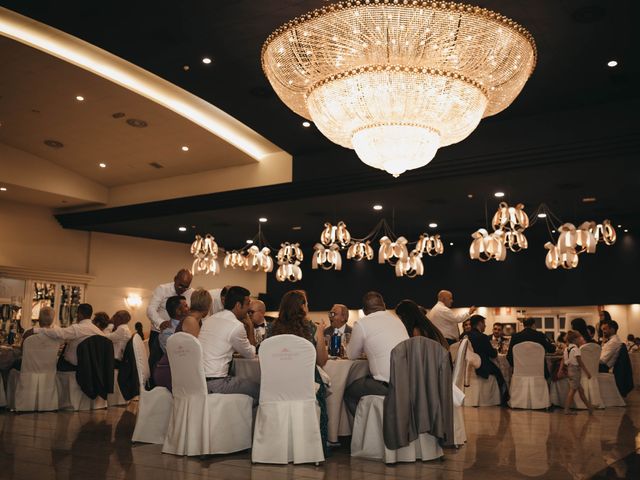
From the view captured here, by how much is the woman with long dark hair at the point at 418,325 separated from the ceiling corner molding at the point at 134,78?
21.8ft

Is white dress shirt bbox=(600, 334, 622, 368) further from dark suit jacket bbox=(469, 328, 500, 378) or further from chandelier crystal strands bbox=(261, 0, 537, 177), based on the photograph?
chandelier crystal strands bbox=(261, 0, 537, 177)

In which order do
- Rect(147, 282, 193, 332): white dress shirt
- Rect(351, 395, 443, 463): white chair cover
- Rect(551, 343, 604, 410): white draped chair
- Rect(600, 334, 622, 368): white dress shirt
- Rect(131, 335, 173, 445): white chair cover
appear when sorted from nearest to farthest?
1. Rect(351, 395, 443, 463): white chair cover
2. Rect(131, 335, 173, 445): white chair cover
3. Rect(147, 282, 193, 332): white dress shirt
4. Rect(551, 343, 604, 410): white draped chair
5. Rect(600, 334, 622, 368): white dress shirt

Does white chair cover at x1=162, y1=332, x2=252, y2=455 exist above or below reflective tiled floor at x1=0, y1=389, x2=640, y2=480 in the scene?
above

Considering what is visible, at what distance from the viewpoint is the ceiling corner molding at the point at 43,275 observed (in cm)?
1419

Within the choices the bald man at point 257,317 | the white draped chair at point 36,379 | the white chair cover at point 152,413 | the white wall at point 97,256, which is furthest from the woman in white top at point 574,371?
the white wall at point 97,256

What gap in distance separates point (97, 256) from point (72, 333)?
8.70 metres

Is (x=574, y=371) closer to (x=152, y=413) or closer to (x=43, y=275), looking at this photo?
(x=152, y=413)

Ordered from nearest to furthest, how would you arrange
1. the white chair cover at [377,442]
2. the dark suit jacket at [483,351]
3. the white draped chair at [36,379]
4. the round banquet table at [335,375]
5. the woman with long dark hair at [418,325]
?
the white chair cover at [377,442] < the woman with long dark hair at [418,325] < the round banquet table at [335,375] < the white draped chair at [36,379] < the dark suit jacket at [483,351]

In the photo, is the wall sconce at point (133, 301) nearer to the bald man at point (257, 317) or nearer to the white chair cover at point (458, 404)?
the bald man at point (257, 317)

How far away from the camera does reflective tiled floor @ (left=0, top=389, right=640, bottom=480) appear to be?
4.35 meters

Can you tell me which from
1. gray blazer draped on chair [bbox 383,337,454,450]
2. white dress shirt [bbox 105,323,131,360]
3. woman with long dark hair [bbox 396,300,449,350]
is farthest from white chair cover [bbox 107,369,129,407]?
gray blazer draped on chair [bbox 383,337,454,450]

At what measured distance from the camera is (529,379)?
29.8ft

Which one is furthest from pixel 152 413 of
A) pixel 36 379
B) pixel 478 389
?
pixel 478 389

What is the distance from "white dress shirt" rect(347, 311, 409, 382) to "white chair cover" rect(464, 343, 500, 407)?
4.62 meters
